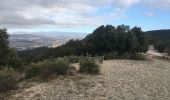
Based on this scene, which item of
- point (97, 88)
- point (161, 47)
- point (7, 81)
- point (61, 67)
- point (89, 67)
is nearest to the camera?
point (97, 88)

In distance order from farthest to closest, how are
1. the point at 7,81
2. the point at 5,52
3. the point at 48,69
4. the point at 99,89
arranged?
the point at 5,52 → the point at 48,69 → the point at 7,81 → the point at 99,89

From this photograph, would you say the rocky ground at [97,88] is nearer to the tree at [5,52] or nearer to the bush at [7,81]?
the bush at [7,81]

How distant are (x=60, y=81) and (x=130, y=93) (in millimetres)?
4097

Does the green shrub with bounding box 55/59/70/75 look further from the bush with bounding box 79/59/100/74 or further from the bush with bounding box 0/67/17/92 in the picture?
the bush with bounding box 0/67/17/92

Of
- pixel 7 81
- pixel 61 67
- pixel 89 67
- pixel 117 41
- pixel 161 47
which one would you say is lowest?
pixel 7 81

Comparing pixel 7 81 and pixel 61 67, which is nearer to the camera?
pixel 7 81

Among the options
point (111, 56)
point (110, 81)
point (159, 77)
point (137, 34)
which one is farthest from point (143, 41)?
point (110, 81)

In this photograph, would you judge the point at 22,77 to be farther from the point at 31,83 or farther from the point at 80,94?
the point at 80,94

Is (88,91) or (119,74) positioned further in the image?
(119,74)

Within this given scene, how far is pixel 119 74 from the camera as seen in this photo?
23.2 metres

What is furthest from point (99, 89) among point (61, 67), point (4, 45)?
point (4, 45)

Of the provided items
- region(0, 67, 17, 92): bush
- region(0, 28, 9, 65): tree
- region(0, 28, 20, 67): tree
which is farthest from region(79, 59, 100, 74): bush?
region(0, 28, 9, 65): tree

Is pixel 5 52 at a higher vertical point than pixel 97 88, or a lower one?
higher

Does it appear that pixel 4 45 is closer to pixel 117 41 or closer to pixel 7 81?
pixel 117 41
